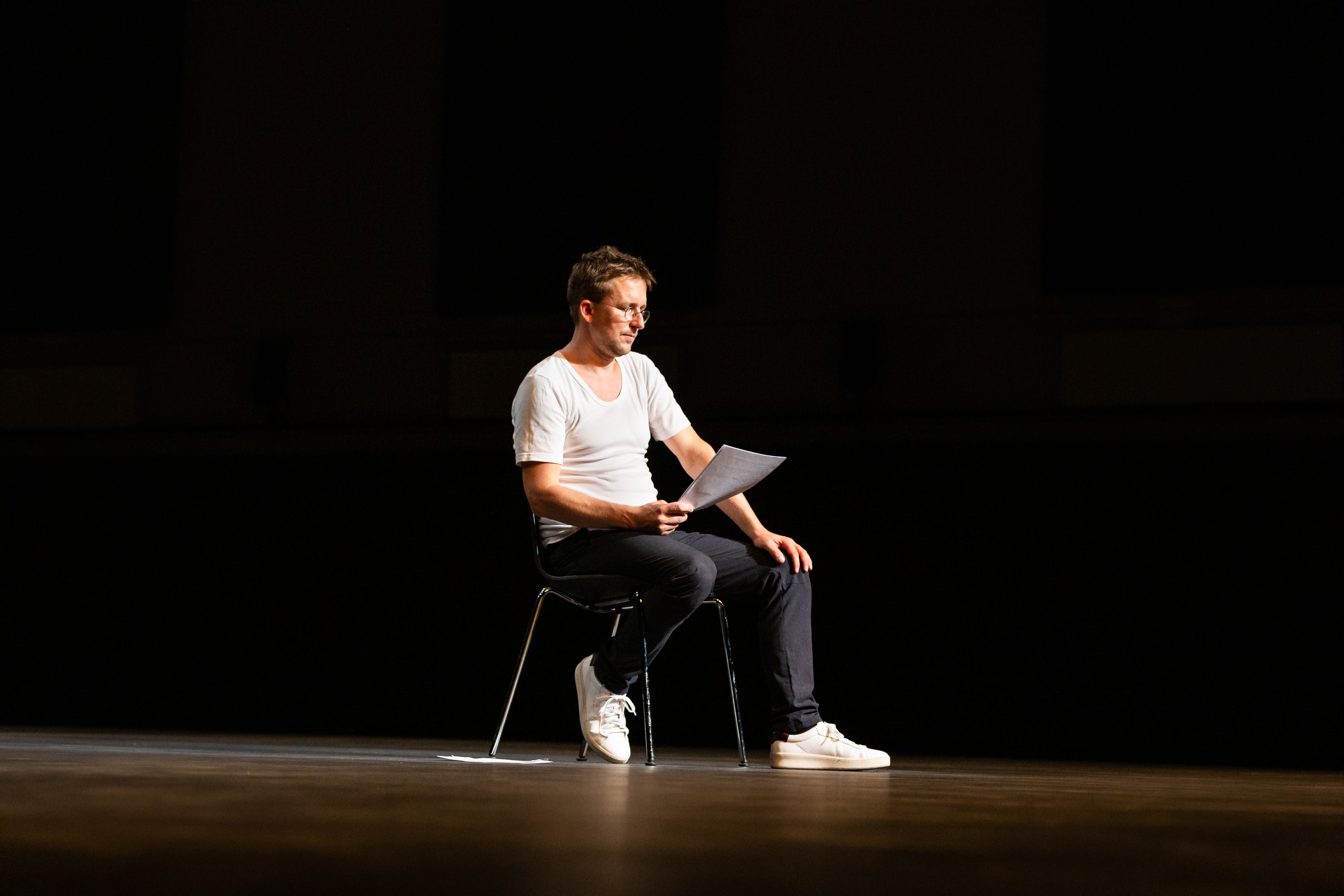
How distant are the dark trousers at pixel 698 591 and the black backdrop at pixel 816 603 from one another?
174cm

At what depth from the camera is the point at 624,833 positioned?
131 cm

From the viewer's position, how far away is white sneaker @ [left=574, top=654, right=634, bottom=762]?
2.79 m

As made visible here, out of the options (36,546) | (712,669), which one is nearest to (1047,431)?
(712,669)

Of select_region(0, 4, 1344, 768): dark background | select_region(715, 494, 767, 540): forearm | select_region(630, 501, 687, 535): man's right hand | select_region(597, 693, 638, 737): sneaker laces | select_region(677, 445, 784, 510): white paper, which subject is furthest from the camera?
select_region(0, 4, 1344, 768): dark background

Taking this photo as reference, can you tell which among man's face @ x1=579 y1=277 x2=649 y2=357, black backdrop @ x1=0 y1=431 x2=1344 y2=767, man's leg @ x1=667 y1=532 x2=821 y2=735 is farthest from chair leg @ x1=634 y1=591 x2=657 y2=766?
black backdrop @ x1=0 y1=431 x2=1344 y2=767

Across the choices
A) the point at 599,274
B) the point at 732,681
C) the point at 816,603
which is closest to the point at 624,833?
the point at 732,681

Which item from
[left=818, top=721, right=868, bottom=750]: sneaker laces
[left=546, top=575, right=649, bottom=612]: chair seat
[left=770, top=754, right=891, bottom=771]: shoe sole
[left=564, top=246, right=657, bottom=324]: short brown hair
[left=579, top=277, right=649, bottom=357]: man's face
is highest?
[left=564, top=246, right=657, bottom=324]: short brown hair

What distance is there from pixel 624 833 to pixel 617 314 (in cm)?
172

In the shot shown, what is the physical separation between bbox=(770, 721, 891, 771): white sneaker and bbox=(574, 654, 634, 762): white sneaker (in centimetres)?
30

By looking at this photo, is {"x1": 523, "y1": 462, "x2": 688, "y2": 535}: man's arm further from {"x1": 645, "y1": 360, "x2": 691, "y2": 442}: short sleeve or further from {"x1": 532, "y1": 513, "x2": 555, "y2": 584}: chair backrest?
{"x1": 645, "y1": 360, "x2": 691, "y2": 442}: short sleeve

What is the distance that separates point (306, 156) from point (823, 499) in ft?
8.25

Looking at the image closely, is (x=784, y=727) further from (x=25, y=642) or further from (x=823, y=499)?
(x=25, y=642)

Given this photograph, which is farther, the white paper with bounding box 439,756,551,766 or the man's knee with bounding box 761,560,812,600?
the man's knee with bounding box 761,560,812,600

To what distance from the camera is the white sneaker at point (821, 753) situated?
2.71 meters
